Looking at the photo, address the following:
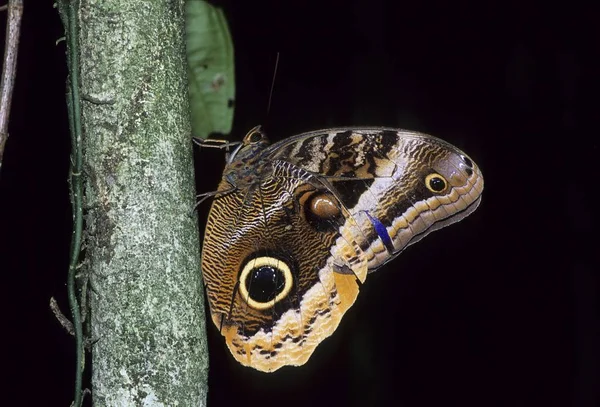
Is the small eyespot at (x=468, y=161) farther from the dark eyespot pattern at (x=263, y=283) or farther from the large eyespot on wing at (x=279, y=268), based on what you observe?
the dark eyespot pattern at (x=263, y=283)

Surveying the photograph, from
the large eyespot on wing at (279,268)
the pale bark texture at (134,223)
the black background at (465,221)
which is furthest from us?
the black background at (465,221)

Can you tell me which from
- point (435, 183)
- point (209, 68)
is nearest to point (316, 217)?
point (435, 183)

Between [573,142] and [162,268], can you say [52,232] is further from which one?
[573,142]

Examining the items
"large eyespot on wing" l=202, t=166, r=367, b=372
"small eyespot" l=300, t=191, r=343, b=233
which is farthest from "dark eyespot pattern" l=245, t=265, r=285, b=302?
"small eyespot" l=300, t=191, r=343, b=233

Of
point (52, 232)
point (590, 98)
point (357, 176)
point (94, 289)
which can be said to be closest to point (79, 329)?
point (94, 289)

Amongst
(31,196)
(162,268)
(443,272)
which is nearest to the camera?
(162,268)

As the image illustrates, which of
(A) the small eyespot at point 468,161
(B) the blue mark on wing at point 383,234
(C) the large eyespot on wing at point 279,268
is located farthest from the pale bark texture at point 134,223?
(A) the small eyespot at point 468,161
